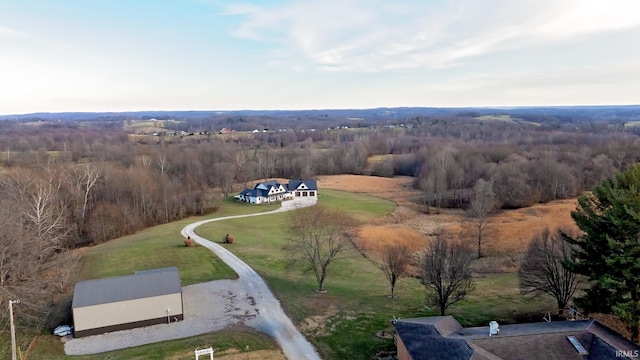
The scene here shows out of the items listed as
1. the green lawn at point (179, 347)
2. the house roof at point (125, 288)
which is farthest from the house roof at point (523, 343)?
the house roof at point (125, 288)

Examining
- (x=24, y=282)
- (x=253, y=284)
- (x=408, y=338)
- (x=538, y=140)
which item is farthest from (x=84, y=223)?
(x=538, y=140)

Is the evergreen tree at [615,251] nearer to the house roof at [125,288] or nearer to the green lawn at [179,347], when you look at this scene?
the green lawn at [179,347]

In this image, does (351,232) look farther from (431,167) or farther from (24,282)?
(431,167)

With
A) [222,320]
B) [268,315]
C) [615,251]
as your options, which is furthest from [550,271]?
[222,320]

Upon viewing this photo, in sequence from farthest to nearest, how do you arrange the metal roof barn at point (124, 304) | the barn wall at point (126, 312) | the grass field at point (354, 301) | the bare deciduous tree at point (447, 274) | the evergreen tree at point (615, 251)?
1. the bare deciduous tree at point (447, 274)
2. the metal roof barn at point (124, 304)
3. the barn wall at point (126, 312)
4. the grass field at point (354, 301)
5. the evergreen tree at point (615, 251)

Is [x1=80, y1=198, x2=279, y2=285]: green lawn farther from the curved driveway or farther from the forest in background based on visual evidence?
the forest in background
